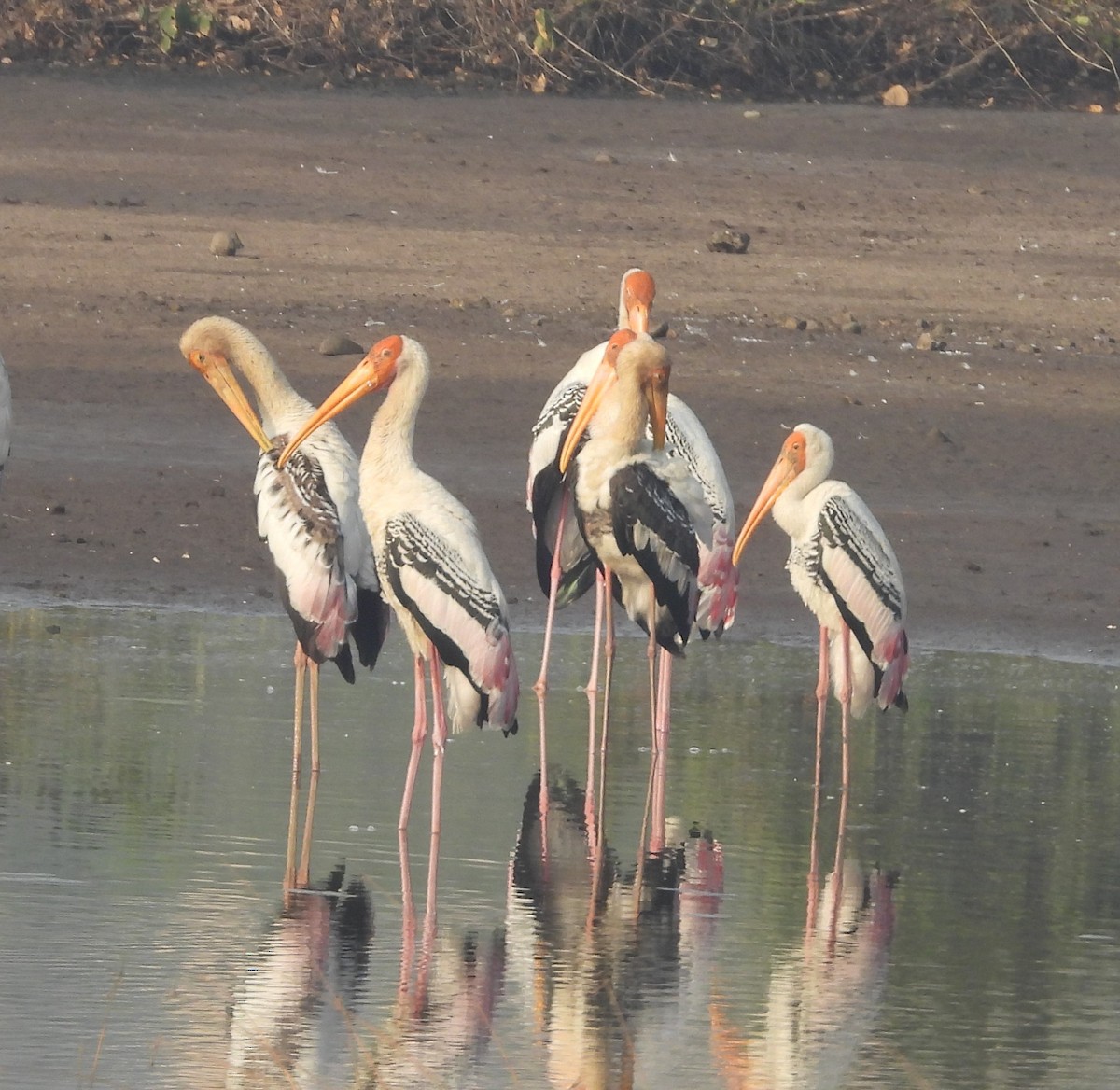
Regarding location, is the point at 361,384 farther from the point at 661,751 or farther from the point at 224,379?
the point at 661,751

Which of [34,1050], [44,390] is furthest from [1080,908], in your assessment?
[44,390]

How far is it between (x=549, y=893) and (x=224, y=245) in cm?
839

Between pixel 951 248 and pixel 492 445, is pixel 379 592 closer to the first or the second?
pixel 492 445

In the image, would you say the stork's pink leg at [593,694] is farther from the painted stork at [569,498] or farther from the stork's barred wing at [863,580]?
the stork's barred wing at [863,580]

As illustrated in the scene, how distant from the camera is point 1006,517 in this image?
11.2 m

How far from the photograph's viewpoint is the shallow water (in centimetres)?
510

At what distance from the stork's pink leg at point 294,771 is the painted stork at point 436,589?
0.26 m

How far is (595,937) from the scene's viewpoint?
19.4ft

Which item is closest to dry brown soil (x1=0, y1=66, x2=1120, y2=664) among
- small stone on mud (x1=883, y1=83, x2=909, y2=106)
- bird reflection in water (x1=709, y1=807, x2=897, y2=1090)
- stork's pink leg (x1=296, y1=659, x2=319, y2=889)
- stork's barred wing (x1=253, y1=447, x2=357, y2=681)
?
small stone on mud (x1=883, y1=83, x2=909, y2=106)

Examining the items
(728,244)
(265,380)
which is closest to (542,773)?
(265,380)

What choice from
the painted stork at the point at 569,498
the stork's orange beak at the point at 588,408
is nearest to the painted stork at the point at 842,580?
the painted stork at the point at 569,498

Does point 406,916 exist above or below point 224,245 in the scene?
below

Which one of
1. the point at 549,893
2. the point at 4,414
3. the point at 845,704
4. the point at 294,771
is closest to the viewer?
the point at 549,893

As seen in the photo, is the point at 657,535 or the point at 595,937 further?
the point at 657,535
